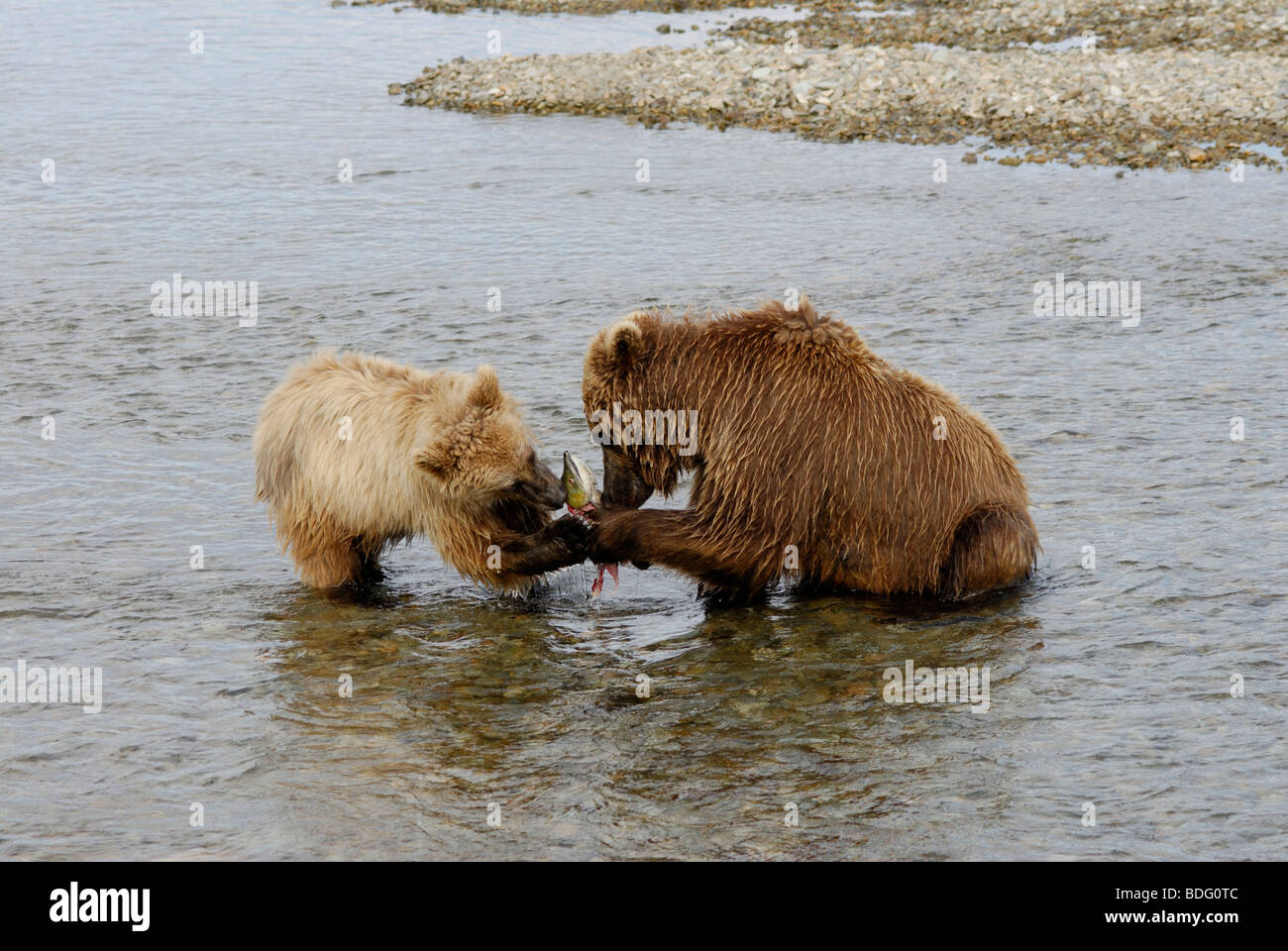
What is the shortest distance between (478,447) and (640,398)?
2.56ft

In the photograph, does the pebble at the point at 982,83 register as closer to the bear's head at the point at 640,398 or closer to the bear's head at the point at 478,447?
the bear's head at the point at 640,398

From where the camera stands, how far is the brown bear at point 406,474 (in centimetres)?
652

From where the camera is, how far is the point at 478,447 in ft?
21.2

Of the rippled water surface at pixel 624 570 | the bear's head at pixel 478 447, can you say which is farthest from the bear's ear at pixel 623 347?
the rippled water surface at pixel 624 570

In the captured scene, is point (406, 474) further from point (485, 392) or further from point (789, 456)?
point (789, 456)

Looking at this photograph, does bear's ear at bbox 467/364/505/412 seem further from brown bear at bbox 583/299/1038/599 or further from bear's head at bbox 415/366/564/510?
brown bear at bbox 583/299/1038/599

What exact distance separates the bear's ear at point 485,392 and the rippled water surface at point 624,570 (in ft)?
3.66

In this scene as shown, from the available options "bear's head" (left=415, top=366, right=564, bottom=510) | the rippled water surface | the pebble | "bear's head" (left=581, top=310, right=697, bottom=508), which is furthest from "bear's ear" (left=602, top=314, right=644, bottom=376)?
the pebble

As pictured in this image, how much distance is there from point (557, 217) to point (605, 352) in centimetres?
875

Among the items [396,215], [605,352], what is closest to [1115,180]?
[396,215]

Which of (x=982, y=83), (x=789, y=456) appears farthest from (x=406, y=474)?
(x=982, y=83)

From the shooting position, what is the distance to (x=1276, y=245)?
41.9 ft

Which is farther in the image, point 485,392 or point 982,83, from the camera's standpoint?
point 982,83

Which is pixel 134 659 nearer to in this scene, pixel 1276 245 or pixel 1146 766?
pixel 1146 766
